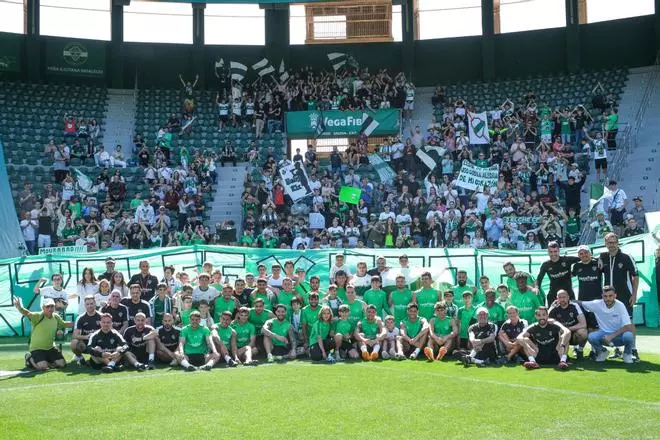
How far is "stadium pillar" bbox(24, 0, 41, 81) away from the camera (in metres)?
32.3

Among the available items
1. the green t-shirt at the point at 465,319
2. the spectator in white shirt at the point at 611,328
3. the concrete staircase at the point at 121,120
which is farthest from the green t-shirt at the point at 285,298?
the concrete staircase at the point at 121,120

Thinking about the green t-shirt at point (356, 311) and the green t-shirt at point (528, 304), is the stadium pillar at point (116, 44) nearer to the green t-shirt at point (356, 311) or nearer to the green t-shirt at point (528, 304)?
the green t-shirt at point (356, 311)

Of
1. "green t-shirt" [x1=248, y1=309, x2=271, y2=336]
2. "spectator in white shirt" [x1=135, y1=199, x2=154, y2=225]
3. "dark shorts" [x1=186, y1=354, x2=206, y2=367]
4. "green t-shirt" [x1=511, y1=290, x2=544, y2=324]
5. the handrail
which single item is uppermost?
the handrail

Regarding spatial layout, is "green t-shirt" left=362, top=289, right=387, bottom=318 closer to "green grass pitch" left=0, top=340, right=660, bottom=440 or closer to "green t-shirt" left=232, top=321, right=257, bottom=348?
"green t-shirt" left=232, top=321, right=257, bottom=348

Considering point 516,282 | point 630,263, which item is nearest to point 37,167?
point 516,282

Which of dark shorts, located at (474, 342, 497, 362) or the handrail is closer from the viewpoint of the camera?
dark shorts, located at (474, 342, 497, 362)

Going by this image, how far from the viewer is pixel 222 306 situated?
14961 mm

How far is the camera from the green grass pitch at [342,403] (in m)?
8.30

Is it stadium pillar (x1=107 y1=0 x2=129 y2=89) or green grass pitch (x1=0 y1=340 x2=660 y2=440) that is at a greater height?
stadium pillar (x1=107 y1=0 x2=129 y2=89)

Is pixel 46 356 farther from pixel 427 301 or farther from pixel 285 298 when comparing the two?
pixel 427 301

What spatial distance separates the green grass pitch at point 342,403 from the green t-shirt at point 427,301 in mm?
1927

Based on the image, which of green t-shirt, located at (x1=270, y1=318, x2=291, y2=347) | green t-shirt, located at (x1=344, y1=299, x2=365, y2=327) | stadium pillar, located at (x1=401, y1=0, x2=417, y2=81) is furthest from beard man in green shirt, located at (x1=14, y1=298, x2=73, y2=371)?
stadium pillar, located at (x1=401, y1=0, x2=417, y2=81)

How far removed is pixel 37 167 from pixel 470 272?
53.6ft

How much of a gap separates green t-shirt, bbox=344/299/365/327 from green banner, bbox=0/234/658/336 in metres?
2.53
